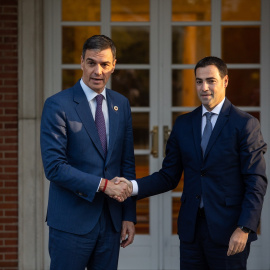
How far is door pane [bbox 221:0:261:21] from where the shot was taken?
17.6ft

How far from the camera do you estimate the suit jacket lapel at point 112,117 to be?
3314 millimetres

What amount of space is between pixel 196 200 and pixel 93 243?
664mm

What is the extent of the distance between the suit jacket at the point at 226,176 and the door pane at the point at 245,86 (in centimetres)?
206

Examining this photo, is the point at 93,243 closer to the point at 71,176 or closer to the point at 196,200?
the point at 71,176

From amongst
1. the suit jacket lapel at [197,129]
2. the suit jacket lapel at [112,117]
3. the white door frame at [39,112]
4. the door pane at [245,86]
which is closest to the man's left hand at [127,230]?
the suit jacket lapel at [112,117]

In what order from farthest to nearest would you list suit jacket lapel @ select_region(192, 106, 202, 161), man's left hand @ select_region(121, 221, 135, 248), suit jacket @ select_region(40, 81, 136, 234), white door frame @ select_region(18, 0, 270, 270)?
white door frame @ select_region(18, 0, 270, 270) < man's left hand @ select_region(121, 221, 135, 248) < suit jacket lapel @ select_region(192, 106, 202, 161) < suit jacket @ select_region(40, 81, 136, 234)

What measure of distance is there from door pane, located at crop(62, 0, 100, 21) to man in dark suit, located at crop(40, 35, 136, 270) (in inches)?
83.9

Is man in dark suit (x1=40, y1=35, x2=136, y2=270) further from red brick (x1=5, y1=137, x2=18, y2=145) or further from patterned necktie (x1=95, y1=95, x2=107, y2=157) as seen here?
red brick (x1=5, y1=137, x2=18, y2=145)

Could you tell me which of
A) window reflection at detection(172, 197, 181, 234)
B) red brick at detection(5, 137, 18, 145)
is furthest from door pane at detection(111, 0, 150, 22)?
window reflection at detection(172, 197, 181, 234)

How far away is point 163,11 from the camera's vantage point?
5336mm

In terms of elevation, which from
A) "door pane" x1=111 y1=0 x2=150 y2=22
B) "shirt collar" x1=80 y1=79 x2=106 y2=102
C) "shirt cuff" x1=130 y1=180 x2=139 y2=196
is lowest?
"shirt cuff" x1=130 y1=180 x2=139 y2=196

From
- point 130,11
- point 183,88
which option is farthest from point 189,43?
point 130,11

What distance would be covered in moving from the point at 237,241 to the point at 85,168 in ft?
3.17

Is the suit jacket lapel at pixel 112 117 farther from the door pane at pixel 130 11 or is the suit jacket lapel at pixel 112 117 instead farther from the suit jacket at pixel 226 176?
the door pane at pixel 130 11
